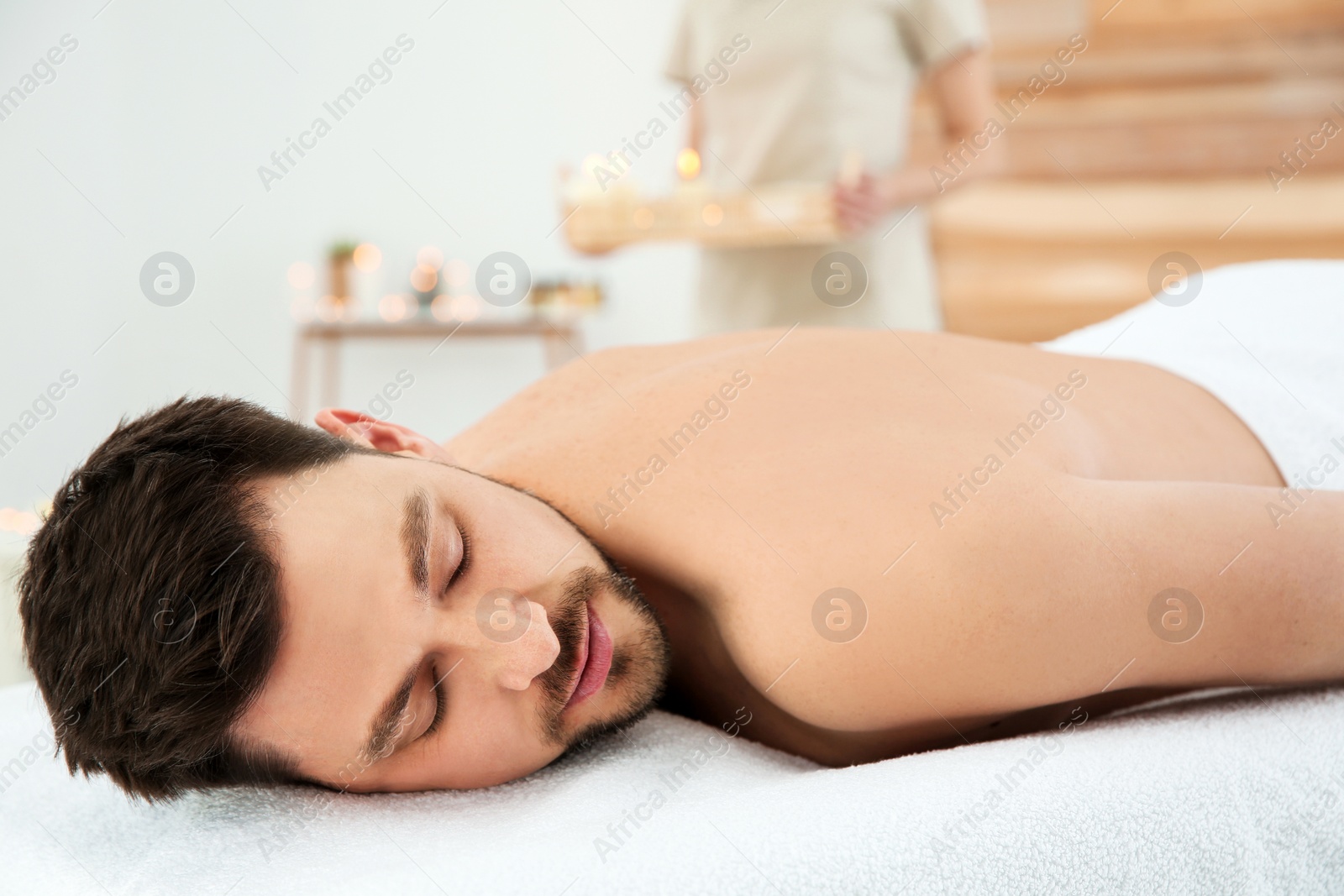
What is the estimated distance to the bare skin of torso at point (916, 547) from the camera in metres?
0.73

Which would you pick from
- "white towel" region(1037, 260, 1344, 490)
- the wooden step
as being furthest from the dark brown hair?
the wooden step

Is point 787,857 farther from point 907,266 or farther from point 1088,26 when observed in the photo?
point 1088,26

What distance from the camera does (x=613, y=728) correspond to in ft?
2.77

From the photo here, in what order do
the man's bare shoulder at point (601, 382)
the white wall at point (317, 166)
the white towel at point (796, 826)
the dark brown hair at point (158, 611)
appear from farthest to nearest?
the white wall at point (317, 166) < the man's bare shoulder at point (601, 382) < the dark brown hair at point (158, 611) < the white towel at point (796, 826)

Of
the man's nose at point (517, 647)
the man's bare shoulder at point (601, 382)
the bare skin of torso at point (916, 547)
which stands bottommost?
the bare skin of torso at point (916, 547)

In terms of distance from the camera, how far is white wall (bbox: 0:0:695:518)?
141 inches

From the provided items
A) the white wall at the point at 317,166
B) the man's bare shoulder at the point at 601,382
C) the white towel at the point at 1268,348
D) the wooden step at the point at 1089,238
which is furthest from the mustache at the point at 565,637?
the white wall at the point at 317,166

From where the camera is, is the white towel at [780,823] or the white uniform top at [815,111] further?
the white uniform top at [815,111]

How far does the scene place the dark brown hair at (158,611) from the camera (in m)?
0.71

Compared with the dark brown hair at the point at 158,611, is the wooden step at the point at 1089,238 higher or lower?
lower

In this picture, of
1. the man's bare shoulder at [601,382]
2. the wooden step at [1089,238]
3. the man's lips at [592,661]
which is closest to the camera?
the man's lips at [592,661]

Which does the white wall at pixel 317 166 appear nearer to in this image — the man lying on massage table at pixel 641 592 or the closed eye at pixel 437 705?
the man lying on massage table at pixel 641 592

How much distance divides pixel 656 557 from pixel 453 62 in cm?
329

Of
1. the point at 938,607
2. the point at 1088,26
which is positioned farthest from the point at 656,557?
the point at 1088,26
